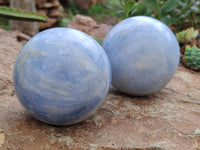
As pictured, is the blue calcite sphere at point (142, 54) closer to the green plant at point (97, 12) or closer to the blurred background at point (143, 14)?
the blurred background at point (143, 14)

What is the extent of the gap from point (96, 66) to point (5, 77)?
1249 millimetres

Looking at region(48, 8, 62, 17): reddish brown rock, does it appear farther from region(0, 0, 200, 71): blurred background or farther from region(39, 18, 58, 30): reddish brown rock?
region(0, 0, 200, 71): blurred background

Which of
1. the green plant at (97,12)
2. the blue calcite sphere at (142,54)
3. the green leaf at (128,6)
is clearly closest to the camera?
the blue calcite sphere at (142,54)

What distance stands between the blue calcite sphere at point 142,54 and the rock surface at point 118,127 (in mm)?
212

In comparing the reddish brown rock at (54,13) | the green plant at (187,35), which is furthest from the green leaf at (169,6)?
the reddish brown rock at (54,13)

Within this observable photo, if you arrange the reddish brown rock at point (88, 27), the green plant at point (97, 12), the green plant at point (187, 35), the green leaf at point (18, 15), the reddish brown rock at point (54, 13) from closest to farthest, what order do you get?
the green leaf at point (18, 15)
the green plant at point (187, 35)
the reddish brown rock at point (88, 27)
the reddish brown rock at point (54, 13)
the green plant at point (97, 12)

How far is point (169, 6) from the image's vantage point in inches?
154

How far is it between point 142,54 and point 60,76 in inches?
34.3

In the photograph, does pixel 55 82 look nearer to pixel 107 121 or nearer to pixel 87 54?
pixel 87 54

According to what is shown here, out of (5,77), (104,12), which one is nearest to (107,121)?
(5,77)

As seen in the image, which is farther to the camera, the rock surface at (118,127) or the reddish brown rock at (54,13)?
the reddish brown rock at (54,13)

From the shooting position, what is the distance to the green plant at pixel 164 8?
385cm

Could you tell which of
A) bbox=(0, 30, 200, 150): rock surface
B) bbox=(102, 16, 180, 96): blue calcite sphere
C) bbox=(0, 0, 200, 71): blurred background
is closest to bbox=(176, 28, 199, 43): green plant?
bbox=(0, 0, 200, 71): blurred background

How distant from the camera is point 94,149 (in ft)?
5.66
